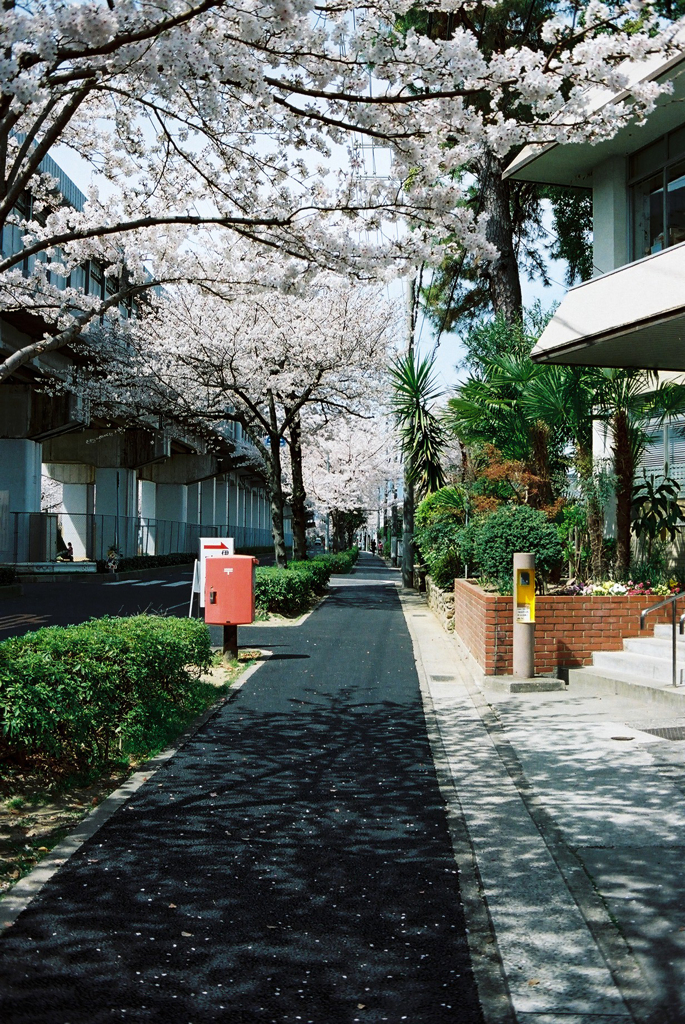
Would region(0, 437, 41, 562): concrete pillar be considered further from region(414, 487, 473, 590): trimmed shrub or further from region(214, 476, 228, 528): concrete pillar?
region(214, 476, 228, 528): concrete pillar

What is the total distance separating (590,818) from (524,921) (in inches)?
67.0

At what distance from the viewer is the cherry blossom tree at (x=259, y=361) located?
2391 cm

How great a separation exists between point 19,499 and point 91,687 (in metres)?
28.1

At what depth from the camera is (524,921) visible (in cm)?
439

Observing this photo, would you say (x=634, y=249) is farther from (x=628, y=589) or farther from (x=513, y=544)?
(x=628, y=589)

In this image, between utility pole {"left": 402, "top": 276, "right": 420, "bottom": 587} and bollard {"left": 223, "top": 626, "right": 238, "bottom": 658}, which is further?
utility pole {"left": 402, "top": 276, "right": 420, "bottom": 587}

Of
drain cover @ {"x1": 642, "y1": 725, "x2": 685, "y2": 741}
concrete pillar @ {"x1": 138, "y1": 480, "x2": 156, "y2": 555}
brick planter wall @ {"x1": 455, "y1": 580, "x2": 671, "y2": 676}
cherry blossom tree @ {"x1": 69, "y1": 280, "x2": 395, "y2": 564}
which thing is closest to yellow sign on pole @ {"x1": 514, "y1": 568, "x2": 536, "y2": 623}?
brick planter wall @ {"x1": 455, "y1": 580, "x2": 671, "y2": 676}

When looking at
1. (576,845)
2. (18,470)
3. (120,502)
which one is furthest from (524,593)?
(120,502)

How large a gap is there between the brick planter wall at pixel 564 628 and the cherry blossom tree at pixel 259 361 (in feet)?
40.2

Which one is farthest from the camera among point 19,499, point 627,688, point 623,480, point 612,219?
point 19,499

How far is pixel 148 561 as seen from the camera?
41188mm

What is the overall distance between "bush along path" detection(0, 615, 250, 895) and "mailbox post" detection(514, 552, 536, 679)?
13.2 ft

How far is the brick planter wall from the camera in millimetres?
11094

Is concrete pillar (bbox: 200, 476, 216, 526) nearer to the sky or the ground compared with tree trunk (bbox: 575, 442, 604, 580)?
nearer to the sky
